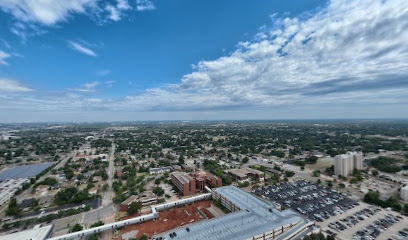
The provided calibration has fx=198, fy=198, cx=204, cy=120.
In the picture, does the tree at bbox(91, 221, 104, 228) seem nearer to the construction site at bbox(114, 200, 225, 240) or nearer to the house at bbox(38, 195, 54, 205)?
the construction site at bbox(114, 200, 225, 240)

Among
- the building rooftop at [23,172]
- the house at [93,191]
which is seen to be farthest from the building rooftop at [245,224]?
the building rooftop at [23,172]

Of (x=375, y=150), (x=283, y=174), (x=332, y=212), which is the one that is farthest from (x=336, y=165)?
(x=375, y=150)

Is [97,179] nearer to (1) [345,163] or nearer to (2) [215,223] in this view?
(2) [215,223]

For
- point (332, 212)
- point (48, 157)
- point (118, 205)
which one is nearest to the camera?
point (332, 212)

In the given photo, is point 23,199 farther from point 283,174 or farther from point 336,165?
point 336,165

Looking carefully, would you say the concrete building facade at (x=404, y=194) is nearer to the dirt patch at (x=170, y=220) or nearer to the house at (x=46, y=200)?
the dirt patch at (x=170, y=220)
